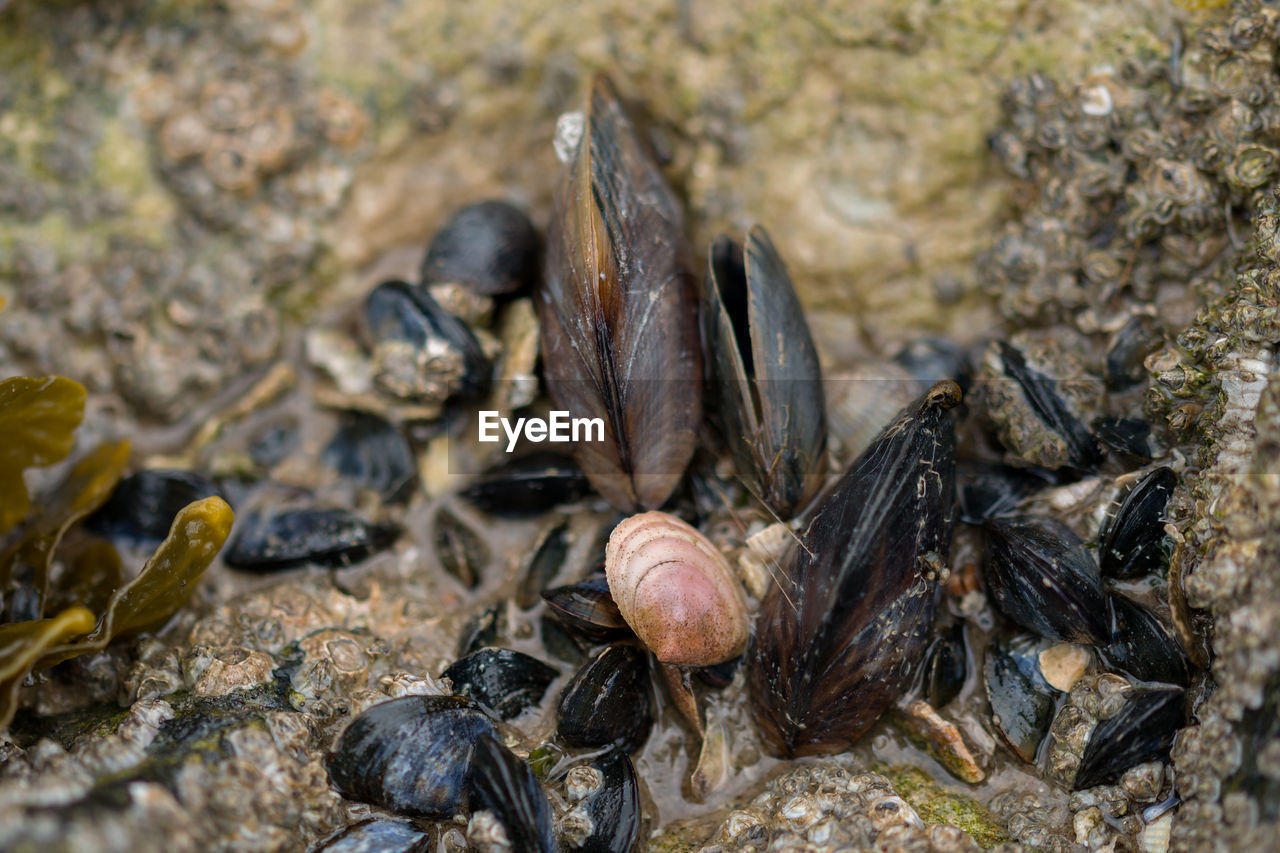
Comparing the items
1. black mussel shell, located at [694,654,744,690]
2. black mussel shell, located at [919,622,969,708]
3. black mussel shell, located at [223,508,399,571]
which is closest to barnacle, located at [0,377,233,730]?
black mussel shell, located at [223,508,399,571]

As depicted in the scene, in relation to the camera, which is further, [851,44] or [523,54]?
[523,54]

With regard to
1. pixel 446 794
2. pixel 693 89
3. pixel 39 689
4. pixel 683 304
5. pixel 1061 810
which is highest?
pixel 693 89

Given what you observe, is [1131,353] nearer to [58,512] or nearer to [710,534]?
[710,534]

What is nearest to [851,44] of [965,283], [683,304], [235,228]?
[965,283]

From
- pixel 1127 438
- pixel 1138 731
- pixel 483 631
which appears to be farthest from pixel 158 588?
pixel 1127 438

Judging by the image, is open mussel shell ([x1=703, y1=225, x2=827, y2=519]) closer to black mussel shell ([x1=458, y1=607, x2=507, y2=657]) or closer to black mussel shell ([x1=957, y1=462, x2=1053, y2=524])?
black mussel shell ([x1=957, y1=462, x2=1053, y2=524])

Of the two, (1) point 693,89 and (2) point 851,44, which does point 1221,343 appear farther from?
(1) point 693,89
